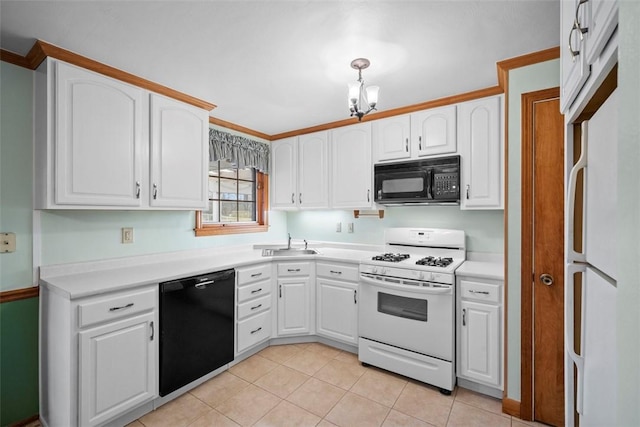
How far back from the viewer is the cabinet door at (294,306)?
302 centimetres

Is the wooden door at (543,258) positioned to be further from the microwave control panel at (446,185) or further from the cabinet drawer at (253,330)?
the cabinet drawer at (253,330)

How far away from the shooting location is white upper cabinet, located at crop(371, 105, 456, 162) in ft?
8.66

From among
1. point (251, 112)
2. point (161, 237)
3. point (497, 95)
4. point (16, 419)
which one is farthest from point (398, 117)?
point (16, 419)

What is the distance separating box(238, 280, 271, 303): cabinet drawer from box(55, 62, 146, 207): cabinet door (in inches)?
44.0

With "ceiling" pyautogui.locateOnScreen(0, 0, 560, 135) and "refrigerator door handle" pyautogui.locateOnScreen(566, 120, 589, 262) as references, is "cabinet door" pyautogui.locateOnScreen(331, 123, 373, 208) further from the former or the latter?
"refrigerator door handle" pyautogui.locateOnScreen(566, 120, 589, 262)

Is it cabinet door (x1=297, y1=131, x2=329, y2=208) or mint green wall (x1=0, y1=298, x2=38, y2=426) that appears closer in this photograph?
mint green wall (x1=0, y1=298, x2=38, y2=426)

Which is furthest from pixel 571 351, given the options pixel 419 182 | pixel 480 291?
pixel 419 182

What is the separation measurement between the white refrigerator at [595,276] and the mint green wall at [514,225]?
1.00 m

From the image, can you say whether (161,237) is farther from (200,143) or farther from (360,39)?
(360,39)

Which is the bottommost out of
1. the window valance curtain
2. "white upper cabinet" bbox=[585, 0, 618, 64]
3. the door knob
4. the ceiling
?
the door knob

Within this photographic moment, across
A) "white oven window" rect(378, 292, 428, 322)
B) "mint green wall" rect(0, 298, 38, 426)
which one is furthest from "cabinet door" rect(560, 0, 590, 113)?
"mint green wall" rect(0, 298, 38, 426)

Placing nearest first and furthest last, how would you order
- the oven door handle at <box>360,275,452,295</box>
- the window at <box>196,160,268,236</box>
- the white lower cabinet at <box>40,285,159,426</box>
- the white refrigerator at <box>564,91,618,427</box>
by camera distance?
the white refrigerator at <box>564,91,618,427</box> → the white lower cabinet at <box>40,285,159,426</box> → the oven door handle at <box>360,275,452,295</box> → the window at <box>196,160,268,236</box>

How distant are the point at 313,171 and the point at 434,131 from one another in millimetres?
1358

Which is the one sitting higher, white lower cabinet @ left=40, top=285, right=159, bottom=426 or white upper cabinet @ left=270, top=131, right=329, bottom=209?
white upper cabinet @ left=270, top=131, right=329, bottom=209
